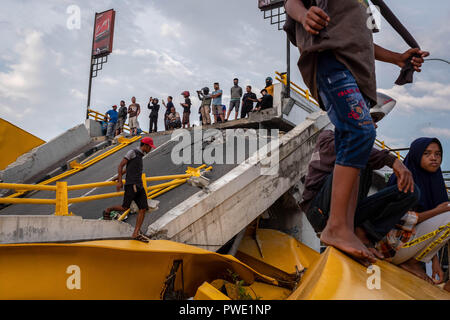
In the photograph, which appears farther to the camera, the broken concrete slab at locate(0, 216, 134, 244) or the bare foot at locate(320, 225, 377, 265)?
the broken concrete slab at locate(0, 216, 134, 244)

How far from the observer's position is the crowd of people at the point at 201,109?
12.3m

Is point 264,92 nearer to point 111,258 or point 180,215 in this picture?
point 180,215

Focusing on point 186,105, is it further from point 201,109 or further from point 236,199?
point 236,199

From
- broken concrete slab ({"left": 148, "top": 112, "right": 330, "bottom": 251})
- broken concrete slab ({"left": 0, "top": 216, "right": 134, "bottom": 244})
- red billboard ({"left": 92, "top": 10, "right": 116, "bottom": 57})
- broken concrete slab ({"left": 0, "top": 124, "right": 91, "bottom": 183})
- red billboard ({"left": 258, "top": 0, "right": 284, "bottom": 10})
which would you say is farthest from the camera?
red billboard ({"left": 92, "top": 10, "right": 116, "bottom": 57})

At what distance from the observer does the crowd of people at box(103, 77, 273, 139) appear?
40.5 feet

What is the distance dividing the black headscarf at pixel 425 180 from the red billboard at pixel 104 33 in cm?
2182

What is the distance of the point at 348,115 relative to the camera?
1.98 meters

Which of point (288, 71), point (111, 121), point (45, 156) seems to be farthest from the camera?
point (111, 121)

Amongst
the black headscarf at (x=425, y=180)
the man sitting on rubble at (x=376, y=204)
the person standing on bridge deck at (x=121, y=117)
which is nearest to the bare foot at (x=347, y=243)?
the man sitting on rubble at (x=376, y=204)

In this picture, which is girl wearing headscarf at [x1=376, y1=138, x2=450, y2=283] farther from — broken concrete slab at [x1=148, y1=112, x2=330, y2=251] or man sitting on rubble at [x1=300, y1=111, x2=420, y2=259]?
broken concrete slab at [x1=148, y1=112, x2=330, y2=251]

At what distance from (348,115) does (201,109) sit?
427 inches

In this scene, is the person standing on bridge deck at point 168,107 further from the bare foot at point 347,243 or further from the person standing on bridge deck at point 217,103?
the bare foot at point 347,243

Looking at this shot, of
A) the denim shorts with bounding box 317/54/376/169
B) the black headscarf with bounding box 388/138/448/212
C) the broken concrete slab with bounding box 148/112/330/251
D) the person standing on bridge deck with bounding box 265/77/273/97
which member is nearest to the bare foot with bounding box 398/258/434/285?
the black headscarf with bounding box 388/138/448/212

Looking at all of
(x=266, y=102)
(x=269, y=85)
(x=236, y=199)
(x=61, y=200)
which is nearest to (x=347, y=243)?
(x=61, y=200)
